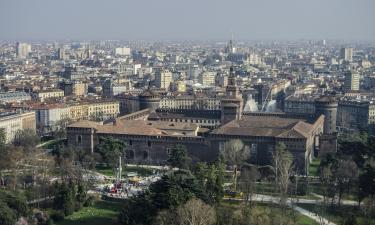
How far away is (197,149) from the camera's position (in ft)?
147

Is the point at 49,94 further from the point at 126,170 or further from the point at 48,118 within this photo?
the point at 126,170

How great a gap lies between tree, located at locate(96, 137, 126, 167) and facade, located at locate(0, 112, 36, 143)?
47.0 ft

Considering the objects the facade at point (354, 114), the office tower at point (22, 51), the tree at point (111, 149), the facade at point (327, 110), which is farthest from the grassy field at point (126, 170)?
the office tower at point (22, 51)

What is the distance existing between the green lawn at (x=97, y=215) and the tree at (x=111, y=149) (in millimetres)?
7304

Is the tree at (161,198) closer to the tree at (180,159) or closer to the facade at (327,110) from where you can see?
the tree at (180,159)

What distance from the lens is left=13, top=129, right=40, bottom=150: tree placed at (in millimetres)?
47844

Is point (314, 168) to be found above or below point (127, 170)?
above

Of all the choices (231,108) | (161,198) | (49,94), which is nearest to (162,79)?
(49,94)

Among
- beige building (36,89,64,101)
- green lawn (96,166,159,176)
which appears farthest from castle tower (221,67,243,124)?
beige building (36,89,64,101)

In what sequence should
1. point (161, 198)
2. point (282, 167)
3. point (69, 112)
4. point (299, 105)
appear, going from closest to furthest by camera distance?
point (161, 198)
point (282, 167)
point (69, 112)
point (299, 105)

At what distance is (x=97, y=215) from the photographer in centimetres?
3291

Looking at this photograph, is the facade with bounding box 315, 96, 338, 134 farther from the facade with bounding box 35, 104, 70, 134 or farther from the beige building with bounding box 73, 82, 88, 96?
the beige building with bounding box 73, 82, 88, 96

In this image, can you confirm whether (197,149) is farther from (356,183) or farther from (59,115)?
(59,115)

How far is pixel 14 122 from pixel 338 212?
111 ft
